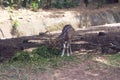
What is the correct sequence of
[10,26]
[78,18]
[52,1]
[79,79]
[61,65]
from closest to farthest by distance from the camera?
[79,79] → [61,65] → [10,26] → [78,18] → [52,1]

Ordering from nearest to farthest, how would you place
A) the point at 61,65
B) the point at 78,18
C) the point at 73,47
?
the point at 61,65 → the point at 73,47 → the point at 78,18

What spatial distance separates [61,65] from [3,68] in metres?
1.34

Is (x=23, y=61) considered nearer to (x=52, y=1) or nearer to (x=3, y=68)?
(x=3, y=68)

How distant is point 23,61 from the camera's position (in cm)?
878

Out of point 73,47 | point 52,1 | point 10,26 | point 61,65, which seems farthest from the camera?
point 52,1

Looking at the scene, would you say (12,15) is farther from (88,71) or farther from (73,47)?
(88,71)

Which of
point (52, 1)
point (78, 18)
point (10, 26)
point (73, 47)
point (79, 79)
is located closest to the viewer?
point (79, 79)

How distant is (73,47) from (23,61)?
2.12 meters

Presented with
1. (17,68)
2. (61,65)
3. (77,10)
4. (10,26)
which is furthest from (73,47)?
(77,10)

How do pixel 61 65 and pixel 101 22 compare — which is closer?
pixel 61 65

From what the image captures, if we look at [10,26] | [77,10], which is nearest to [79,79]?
[10,26]

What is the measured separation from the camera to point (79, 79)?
25.6 ft

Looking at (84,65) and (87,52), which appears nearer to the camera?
(84,65)

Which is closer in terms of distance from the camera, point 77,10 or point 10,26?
point 10,26
